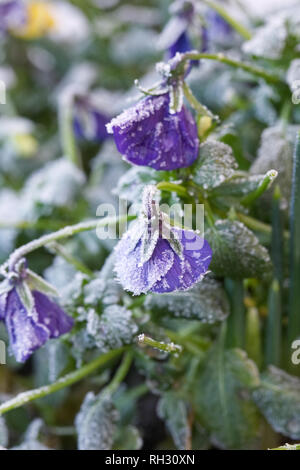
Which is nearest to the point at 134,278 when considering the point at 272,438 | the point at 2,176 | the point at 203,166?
the point at 203,166

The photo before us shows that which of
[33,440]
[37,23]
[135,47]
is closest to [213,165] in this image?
[33,440]

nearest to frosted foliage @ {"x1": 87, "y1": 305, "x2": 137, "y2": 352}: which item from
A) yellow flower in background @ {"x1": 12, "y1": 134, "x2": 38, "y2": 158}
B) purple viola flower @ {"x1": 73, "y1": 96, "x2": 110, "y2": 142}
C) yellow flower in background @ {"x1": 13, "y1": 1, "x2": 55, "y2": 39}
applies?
purple viola flower @ {"x1": 73, "y1": 96, "x2": 110, "y2": 142}

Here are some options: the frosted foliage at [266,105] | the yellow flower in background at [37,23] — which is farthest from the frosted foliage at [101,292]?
the yellow flower in background at [37,23]

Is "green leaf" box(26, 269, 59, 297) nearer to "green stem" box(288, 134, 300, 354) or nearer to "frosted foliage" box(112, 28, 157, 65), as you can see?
"green stem" box(288, 134, 300, 354)

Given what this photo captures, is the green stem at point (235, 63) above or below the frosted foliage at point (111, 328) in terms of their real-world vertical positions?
above

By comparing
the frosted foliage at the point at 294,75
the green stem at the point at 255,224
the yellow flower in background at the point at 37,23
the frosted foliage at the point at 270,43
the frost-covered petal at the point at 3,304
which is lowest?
the frost-covered petal at the point at 3,304

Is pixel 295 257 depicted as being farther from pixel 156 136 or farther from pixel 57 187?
pixel 57 187

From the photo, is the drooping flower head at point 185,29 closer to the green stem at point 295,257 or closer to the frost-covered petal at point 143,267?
the green stem at point 295,257
